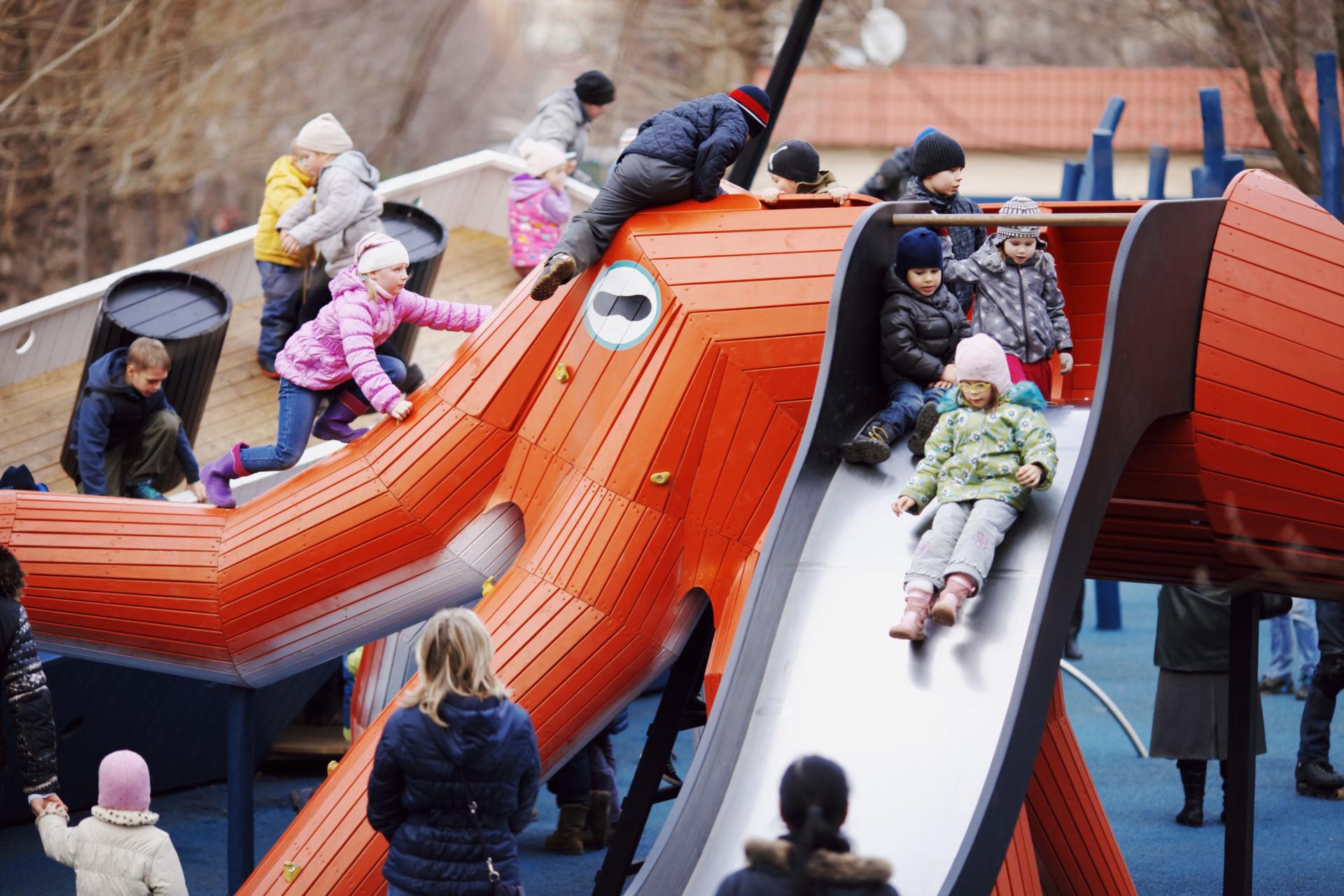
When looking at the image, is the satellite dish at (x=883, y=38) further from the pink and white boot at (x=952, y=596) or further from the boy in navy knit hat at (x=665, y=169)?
the pink and white boot at (x=952, y=596)

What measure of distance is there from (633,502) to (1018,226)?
2.00 meters

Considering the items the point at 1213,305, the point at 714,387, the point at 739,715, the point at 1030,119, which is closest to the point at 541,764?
the point at 739,715

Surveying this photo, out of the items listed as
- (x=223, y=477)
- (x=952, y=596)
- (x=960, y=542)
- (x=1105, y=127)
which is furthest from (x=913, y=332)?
(x=1105, y=127)

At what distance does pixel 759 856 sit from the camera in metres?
4.33

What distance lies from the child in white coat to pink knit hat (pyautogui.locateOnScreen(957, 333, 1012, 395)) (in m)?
3.24

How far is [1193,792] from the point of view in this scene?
29.5 ft

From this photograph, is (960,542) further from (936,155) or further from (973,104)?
(973,104)

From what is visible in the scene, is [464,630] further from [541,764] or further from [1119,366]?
[1119,366]

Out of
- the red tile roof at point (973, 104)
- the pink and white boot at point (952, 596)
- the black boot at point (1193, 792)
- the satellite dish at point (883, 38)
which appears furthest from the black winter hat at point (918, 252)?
the red tile roof at point (973, 104)

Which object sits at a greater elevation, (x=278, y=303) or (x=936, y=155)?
(x=936, y=155)

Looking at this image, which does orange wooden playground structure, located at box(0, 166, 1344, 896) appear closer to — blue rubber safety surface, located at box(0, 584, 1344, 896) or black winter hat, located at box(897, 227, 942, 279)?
black winter hat, located at box(897, 227, 942, 279)

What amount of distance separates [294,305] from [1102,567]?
5.79m

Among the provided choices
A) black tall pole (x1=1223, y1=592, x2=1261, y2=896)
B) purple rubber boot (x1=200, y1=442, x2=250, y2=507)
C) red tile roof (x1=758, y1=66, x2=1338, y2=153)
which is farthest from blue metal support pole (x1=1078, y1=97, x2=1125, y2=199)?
red tile roof (x1=758, y1=66, x2=1338, y2=153)

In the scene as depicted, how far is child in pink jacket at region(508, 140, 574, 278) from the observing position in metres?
11.8
